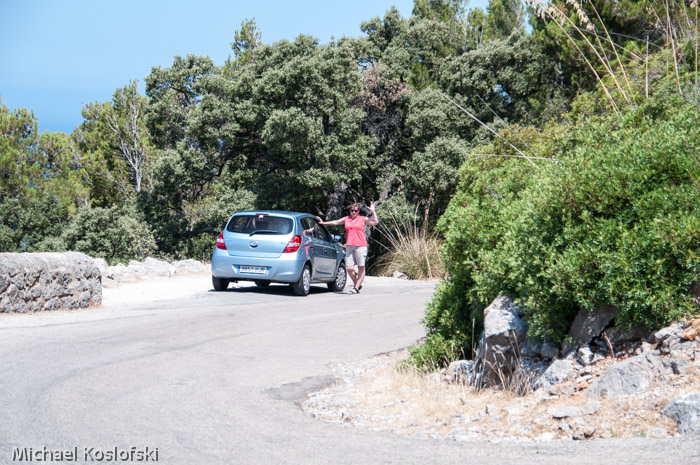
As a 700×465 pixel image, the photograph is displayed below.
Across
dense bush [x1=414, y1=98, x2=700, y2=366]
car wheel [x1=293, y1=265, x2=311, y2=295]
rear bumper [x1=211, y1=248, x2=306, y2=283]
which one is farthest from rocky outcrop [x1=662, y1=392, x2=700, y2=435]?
car wheel [x1=293, y1=265, x2=311, y2=295]

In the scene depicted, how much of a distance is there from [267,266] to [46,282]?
471cm

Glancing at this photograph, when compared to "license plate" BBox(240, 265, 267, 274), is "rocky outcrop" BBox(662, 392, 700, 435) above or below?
below

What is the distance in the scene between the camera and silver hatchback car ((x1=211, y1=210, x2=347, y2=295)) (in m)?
14.2

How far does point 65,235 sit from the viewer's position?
28047 mm

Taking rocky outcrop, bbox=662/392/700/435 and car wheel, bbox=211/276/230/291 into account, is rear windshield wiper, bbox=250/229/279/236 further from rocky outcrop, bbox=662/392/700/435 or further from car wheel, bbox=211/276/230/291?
rocky outcrop, bbox=662/392/700/435

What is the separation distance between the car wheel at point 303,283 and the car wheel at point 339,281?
5.31 feet

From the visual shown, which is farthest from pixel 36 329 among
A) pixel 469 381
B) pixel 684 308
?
pixel 684 308

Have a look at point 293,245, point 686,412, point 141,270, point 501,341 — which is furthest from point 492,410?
point 141,270

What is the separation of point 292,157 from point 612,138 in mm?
21347

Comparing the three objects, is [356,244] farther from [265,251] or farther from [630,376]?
[630,376]

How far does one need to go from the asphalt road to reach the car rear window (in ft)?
9.46

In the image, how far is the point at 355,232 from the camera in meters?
15.7

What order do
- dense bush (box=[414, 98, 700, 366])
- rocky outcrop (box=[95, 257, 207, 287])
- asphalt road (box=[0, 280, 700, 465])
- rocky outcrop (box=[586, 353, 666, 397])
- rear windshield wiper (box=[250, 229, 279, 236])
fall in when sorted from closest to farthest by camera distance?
asphalt road (box=[0, 280, 700, 465]) → rocky outcrop (box=[586, 353, 666, 397]) → dense bush (box=[414, 98, 700, 366]) → rear windshield wiper (box=[250, 229, 279, 236]) → rocky outcrop (box=[95, 257, 207, 287])

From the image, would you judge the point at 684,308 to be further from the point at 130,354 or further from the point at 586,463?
the point at 130,354
